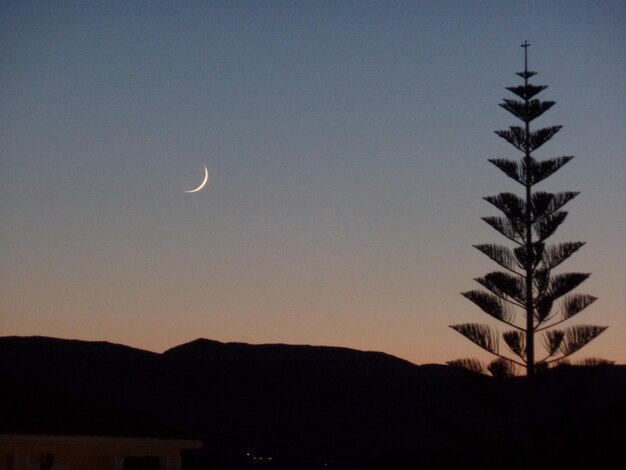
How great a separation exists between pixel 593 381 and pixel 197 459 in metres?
8.16

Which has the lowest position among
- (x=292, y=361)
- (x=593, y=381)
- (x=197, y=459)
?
(x=197, y=459)

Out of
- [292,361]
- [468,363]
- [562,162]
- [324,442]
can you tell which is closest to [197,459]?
[468,363]

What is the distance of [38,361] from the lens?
40656 millimetres

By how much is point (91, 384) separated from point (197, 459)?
715 inches

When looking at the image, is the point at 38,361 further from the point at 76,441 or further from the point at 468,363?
the point at 76,441

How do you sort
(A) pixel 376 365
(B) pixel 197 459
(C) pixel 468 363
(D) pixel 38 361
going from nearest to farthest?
(C) pixel 468 363 < (B) pixel 197 459 < (D) pixel 38 361 < (A) pixel 376 365

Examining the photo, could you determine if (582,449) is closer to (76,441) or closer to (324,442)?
(76,441)

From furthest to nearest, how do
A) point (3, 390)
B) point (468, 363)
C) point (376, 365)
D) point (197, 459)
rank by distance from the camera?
point (376, 365) < point (197, 459) < point (468, 363) < point (3, 390)

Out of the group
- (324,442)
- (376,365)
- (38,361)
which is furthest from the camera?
(376,365)

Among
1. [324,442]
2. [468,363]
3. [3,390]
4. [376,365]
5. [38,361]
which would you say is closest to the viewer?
[3,390]

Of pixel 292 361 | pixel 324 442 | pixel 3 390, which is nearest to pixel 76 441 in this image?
pixel 3 390

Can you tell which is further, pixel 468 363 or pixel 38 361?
pixel 38 361

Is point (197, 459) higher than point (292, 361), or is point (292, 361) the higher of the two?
point (292, 361)

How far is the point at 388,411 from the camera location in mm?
41625
